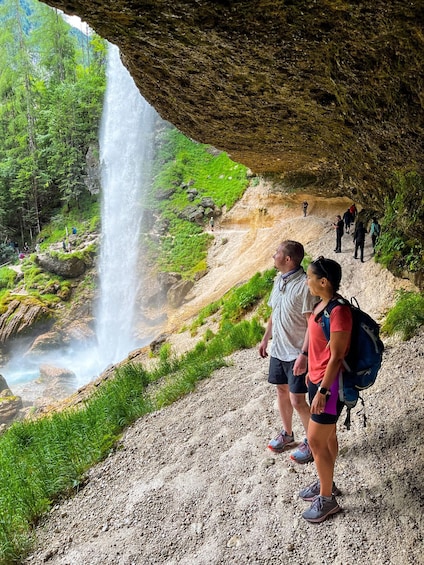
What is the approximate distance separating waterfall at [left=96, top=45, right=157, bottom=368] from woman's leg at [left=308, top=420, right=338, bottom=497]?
17.8m

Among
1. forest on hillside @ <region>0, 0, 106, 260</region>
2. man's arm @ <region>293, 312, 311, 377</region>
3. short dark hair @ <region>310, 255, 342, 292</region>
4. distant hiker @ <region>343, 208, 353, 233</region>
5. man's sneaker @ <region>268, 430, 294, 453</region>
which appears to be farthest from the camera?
forest on hillside @ <region>0, 0, 106, 260</region>

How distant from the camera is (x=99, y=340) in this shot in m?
22.6

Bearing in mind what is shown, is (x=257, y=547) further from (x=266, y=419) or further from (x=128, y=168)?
(x=128, y=168)

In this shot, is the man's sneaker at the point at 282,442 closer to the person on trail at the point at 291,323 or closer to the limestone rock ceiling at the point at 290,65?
the person on trail at the point at 291,323

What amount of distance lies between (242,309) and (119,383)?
5.42 meters

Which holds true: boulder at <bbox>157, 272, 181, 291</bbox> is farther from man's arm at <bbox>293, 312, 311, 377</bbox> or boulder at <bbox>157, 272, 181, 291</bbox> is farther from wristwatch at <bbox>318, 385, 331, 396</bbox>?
wristwatch at <bbox>318, 385, 331, 396</bbox>

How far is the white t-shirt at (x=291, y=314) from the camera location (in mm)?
3354

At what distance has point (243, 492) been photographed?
3.72 meters

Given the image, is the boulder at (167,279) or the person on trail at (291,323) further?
the boulder at (167,279)

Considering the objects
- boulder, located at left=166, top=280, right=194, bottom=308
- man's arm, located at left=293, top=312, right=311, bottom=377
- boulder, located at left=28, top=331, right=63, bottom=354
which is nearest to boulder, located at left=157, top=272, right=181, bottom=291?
boulder, located at left=166, top=280, right=194, bottom=308

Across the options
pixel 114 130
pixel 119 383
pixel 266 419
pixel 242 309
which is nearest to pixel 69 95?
pixel 114 130

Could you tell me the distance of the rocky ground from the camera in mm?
2965

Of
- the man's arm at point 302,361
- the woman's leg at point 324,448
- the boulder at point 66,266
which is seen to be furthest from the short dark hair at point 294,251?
the boulder at point 66,266

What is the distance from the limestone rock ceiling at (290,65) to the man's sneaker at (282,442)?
2.73 m
